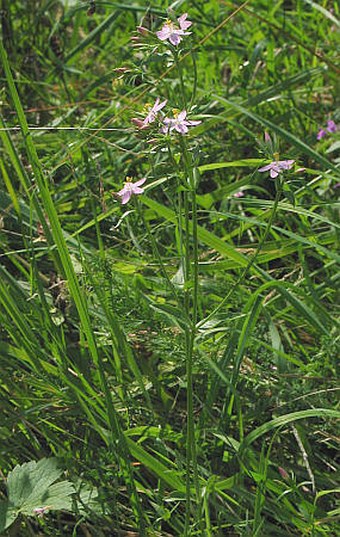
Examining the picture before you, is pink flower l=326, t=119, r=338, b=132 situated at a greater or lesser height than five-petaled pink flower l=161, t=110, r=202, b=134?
lesser

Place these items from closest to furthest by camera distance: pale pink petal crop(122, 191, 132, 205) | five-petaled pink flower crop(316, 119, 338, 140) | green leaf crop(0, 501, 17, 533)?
pale pink petal crop(122, 191, 132, 205) → green leaf crop(0, 501, 17, 533) → five-petaled pink flower crop(316, 119, 338, 140)

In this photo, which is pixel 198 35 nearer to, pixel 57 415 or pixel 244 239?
pixel 244 239

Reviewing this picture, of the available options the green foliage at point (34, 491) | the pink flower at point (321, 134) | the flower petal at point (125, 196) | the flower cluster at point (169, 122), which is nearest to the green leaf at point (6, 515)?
the green foliage at point (34, 491)

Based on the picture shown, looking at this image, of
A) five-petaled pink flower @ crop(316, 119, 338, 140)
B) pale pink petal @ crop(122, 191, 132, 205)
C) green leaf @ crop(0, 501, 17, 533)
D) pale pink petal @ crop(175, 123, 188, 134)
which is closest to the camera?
pale pink petal @ crop(175, 123, 188, 134)

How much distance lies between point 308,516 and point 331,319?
45 cm

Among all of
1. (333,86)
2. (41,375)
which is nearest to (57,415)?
(41,375)

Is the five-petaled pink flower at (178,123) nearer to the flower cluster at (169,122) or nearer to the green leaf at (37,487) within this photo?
the flower cluster at (169,122)

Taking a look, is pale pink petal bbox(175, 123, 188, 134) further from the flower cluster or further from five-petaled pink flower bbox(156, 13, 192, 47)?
five-petaled pink flower bbox(156, 13, 192, 47)

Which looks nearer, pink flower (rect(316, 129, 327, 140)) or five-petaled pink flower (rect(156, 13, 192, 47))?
five-petaled pink flower (rect(156, 13, 192, 47))

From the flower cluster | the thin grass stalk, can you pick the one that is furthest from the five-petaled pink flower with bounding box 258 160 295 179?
the thin grass stalk

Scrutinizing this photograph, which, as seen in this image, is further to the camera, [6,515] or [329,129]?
[329,129]

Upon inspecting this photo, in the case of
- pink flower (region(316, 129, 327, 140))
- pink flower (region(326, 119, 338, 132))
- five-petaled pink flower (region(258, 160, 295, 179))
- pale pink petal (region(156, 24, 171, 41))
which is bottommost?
pink flower (region(316, 129, 327, 140))

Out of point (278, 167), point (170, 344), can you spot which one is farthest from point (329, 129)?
point (278, 167)

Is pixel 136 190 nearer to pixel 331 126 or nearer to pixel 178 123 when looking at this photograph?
pixel 178 123
